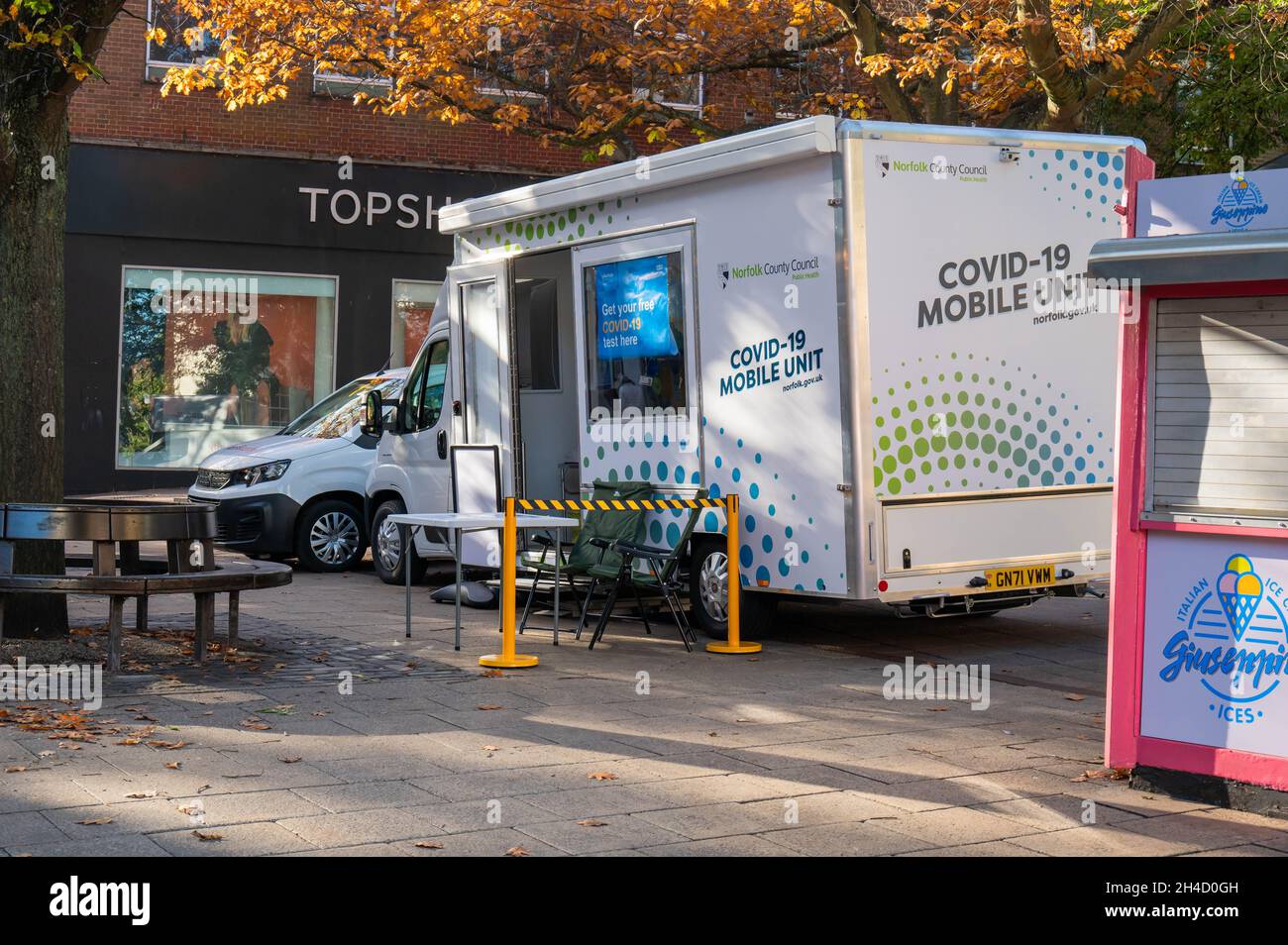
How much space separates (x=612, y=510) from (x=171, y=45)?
13.5 m

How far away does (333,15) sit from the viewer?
1781 cm

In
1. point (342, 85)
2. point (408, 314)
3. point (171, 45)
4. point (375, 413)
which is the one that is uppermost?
point (171, 45)

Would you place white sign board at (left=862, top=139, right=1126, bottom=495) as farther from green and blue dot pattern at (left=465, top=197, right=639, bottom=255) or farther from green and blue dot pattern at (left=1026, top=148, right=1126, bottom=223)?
green and blue dot pattern at (left=465, top=197, right=639, bottom=255)

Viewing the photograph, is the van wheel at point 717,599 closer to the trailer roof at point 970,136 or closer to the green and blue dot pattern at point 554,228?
the green and blue dot pattern at point 554,228

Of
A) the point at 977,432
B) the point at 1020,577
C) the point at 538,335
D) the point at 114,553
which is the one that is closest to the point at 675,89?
the point at 538,335

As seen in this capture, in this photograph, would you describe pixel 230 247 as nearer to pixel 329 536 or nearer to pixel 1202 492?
pixel 329 536

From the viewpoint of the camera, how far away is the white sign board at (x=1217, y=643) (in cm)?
605

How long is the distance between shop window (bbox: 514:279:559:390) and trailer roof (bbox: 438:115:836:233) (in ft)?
2.61

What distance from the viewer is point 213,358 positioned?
21594mm

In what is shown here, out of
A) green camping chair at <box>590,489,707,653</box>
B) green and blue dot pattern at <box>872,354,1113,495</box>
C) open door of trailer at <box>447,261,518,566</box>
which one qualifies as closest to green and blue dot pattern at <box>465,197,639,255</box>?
open door of trailer at <box>447,261,518,566</box>

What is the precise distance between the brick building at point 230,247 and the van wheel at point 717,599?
12207 millimetres

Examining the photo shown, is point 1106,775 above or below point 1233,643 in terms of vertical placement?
below

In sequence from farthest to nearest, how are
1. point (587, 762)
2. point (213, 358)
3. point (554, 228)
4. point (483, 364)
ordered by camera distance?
point (213, 358) → point (483, 364) → point (554, 228) → point (587, 762)

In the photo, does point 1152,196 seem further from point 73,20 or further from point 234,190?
point 234,190
